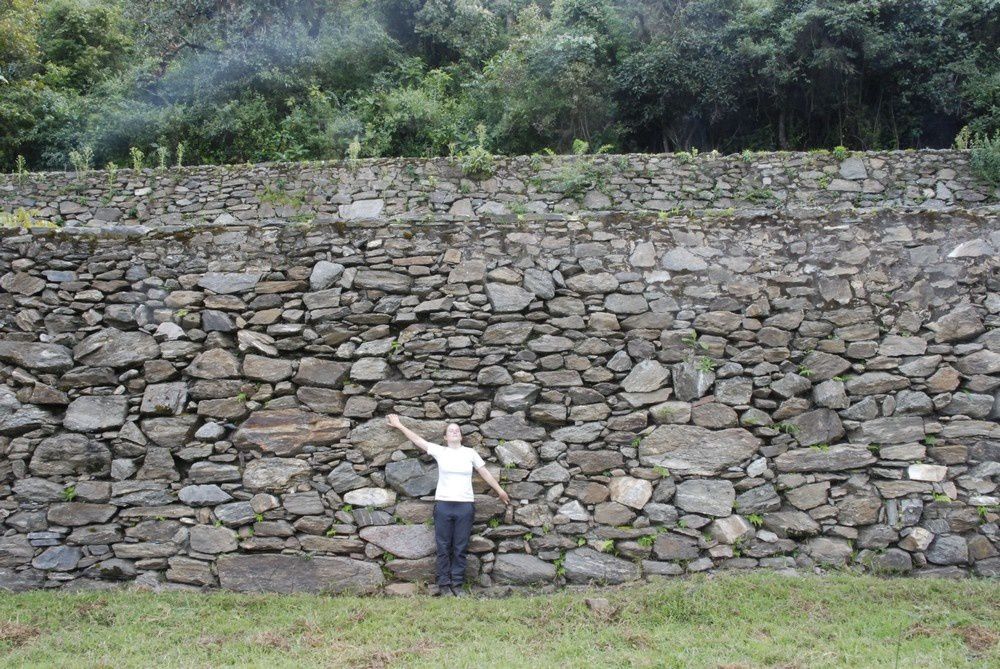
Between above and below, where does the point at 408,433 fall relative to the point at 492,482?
above

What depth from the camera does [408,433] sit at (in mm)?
5922

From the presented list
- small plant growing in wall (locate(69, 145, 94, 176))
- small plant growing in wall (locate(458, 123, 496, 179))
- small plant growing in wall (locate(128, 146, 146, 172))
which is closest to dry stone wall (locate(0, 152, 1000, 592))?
small plant growing in wall (locate(458, 123, 496, 179))

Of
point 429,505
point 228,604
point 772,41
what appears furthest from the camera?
point 772,41

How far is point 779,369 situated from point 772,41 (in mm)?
8060

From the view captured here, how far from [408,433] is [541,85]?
28.7 ft

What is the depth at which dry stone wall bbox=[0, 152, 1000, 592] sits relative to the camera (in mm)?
5840

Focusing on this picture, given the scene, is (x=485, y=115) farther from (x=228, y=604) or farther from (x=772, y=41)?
(x=228, y=604)

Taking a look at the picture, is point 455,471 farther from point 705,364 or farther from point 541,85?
point 541,85

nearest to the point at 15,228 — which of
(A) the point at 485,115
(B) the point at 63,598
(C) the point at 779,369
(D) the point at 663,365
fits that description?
(B) the point at 63,598

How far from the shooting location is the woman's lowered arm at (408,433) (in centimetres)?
589

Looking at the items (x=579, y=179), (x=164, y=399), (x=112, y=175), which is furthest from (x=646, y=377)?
(x=112, y=175)

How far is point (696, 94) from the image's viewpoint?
42.0 feet

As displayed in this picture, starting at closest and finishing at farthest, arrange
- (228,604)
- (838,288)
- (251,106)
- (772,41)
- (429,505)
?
1. (228,604)
2. (429,505)
3. (838,288)
4. (772,41)
5. (251,106)

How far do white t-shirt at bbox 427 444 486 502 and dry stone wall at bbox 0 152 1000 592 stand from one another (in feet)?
0.74
